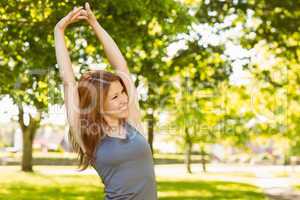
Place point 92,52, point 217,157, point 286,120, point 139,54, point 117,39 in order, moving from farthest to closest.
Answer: point 217,157 < point 286,120 < point 139,54 < point 92,52 < point 117,39

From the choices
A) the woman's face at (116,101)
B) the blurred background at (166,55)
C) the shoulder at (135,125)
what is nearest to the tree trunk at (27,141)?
the blurred background at (166,55)

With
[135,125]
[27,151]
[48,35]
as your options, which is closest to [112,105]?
[135,125]

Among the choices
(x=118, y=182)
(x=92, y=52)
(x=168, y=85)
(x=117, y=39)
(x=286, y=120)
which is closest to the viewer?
(x=118, y=182)

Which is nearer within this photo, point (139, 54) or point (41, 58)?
point (41, 58)

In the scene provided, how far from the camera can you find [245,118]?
34.8 meters

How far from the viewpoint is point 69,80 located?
13.9 ft

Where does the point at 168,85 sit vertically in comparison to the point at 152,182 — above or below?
above

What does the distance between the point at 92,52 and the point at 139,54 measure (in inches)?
157

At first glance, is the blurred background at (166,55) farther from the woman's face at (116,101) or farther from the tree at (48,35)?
the woman's face at (116,101)

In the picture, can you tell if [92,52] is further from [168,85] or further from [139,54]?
[168,85]

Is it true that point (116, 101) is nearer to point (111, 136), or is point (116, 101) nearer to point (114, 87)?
point (114, 87)

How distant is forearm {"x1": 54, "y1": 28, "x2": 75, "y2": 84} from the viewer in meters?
4.25

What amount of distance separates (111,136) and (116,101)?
0.79 feet

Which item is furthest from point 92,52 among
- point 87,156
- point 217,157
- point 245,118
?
point 217,157
